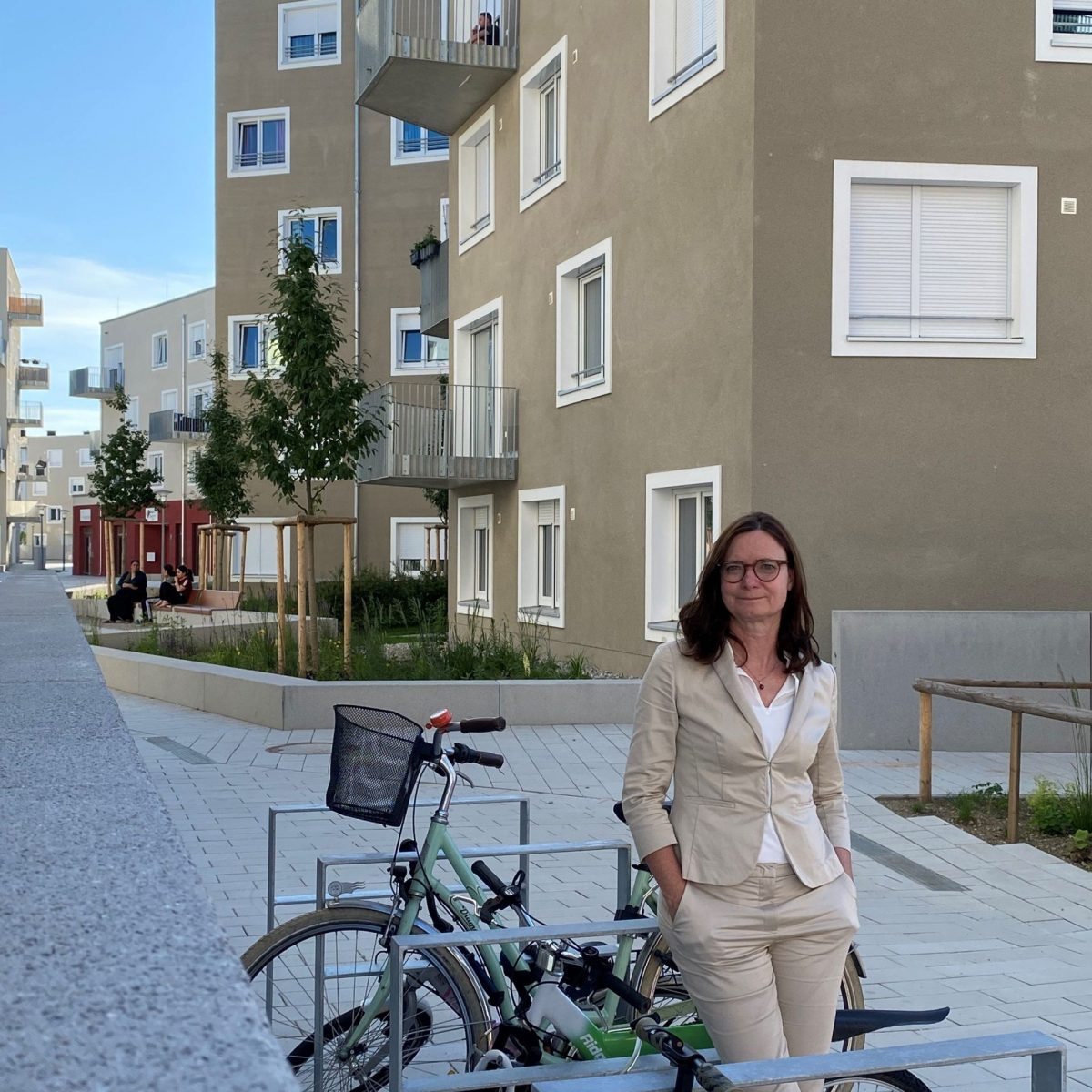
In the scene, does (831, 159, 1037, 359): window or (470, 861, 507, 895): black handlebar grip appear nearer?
(470, 861, 507, 895): black handlebar grip

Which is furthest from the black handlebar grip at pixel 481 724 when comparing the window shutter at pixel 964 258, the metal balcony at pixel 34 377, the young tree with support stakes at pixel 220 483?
the metal balcony at pixel 34 377

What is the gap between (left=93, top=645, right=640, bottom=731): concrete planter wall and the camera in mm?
13297

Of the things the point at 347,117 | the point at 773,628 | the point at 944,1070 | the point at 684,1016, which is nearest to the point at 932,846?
the point at 944,1070

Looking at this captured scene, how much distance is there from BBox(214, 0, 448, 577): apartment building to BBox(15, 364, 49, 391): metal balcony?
53815mm

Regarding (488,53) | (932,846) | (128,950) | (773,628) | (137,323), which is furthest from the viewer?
(137,323)

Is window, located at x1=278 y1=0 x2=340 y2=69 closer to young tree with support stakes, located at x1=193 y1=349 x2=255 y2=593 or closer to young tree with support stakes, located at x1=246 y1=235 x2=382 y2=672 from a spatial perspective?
young tree with support stakes, located at x1=193 y1=349 x2=255 y2=593

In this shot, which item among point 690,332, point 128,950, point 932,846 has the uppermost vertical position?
point 690,332

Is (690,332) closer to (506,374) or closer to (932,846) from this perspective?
(506,374)

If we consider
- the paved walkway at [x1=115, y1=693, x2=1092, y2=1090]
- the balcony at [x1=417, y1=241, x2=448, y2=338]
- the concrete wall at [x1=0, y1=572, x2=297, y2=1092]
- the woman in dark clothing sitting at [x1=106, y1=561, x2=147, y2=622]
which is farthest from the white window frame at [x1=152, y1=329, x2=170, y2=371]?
the concrete wall at [x1=0, y1=572, x2=297, y2=1092]

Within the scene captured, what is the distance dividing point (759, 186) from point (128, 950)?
539 inches

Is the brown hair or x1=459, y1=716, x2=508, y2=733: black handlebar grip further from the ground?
the brown hair

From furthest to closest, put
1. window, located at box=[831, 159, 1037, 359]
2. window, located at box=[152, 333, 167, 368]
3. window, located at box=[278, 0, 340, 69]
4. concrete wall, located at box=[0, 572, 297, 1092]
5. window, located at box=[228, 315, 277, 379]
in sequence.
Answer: window, located at box=[152, 333, 167, 368] < window, located at box=[228, 315, 277, 379] < window, located at box=[278, 0, 340, 69] < window, located at box=[831, 159, 1037, 359] < concrete wall, located at box=[0, 572, 297, 1092]

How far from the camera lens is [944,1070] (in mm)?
5195

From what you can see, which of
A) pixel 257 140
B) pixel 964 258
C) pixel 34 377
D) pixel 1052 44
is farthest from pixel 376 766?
pixel 34 377
